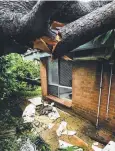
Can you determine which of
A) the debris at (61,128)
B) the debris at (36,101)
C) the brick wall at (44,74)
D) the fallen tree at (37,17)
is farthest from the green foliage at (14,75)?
the fallen tree at (37,17)

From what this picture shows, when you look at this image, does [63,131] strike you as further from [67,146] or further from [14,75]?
[14,75]

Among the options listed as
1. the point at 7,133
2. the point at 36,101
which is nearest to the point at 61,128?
the point at 7,133

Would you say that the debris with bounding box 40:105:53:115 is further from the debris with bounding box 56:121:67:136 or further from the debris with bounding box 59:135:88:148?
the debris with bounding box 59:135:88:148

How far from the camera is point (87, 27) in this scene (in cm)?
269

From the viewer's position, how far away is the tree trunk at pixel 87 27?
262cm

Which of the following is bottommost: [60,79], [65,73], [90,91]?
[90,91]

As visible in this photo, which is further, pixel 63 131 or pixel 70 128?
pixel 70 128

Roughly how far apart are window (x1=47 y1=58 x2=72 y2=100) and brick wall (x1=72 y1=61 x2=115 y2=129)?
0.74m

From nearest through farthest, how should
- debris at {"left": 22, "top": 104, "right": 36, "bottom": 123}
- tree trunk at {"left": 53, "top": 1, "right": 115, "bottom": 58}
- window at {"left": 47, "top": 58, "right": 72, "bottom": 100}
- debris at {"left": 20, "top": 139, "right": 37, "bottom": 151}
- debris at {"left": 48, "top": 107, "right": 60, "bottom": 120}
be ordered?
tree trunk at {"left": 53, "top": 1, "right": 115, "bottom": 58} < debris at {"left": 20, "top": 139, "right": 37, "bottom": 151} < debris at {"left": 48, "top": 107, "right": 60, "bottom": 120} < debris at {"left": 22, "top": 104, "right": 36, "bottom": 123} < window at {"left": 47, "top": 58, "right": 72, "bottom": 100}

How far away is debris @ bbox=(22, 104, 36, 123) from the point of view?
8.21 m

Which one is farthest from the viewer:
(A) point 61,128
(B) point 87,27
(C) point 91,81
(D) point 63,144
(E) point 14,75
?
(E) point 14,75

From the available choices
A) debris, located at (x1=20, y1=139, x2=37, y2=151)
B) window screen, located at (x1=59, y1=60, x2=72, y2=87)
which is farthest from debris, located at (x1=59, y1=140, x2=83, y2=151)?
window screen, located at (x1=59, y1=60, x2=72, y2=87)

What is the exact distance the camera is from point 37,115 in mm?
8719

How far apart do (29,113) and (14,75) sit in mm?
2569
